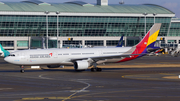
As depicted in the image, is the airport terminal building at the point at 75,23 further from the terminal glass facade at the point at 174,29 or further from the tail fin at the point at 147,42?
the tail fin at the point at 147,42

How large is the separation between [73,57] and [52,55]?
333 centimetres

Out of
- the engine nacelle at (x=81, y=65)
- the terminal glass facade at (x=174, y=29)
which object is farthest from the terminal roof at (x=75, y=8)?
the engine nacelle at (x=81, y=65)

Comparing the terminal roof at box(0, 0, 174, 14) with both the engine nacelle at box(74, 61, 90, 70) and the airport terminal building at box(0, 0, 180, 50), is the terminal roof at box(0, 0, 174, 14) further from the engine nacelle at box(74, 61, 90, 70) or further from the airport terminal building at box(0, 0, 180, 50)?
the engine nacelle at box(74, 61, 90, 70)

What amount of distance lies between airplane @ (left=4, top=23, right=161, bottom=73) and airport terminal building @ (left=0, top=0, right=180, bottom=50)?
70.5 meters

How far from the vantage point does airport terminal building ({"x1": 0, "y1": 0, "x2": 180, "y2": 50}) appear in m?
123

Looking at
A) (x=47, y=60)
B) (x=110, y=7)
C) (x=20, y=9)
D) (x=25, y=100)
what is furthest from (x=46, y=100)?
(x=110, y=7)

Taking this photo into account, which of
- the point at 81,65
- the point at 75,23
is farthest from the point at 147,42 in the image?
the point at 75,23

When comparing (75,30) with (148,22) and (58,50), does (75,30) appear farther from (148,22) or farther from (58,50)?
(58,50)

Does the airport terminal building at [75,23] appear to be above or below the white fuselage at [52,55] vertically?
above

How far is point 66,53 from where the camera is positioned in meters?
47.1

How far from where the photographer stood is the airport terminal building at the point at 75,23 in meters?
123

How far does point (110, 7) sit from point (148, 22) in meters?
18.0

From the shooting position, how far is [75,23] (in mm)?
129750

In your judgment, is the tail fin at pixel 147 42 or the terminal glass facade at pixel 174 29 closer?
the tail fin at pixel 147 42
